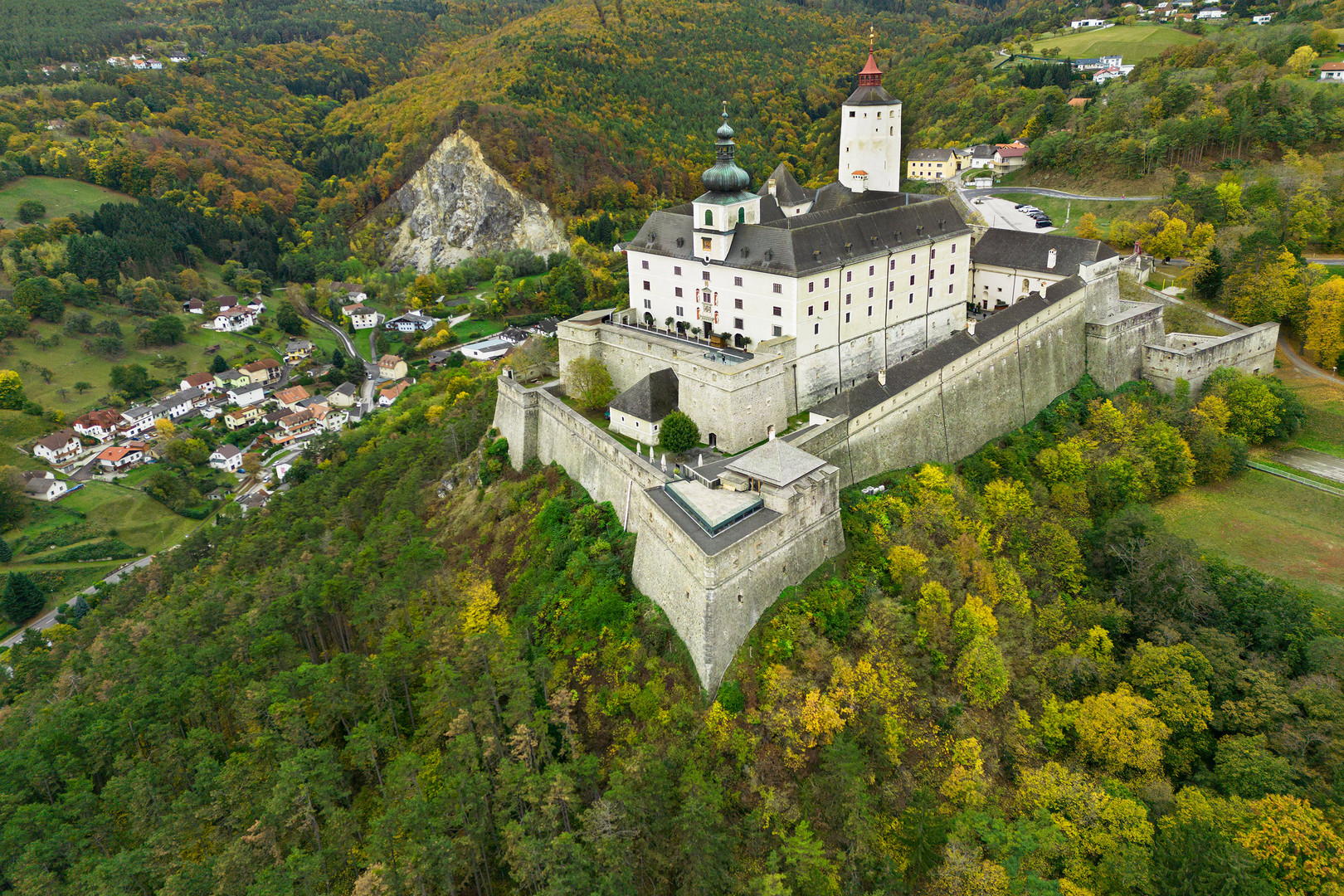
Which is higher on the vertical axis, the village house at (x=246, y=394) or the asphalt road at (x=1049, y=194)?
the asphalt road at (x=1049, y=194)

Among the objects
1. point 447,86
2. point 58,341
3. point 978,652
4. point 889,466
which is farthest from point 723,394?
point 447,86

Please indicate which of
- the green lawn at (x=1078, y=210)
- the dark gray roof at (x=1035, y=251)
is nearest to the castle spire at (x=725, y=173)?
the dark gray roof at (x=1035, y=251)

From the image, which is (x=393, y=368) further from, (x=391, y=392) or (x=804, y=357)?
(x=804, y=357)

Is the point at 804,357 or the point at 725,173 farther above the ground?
the point at 725,173

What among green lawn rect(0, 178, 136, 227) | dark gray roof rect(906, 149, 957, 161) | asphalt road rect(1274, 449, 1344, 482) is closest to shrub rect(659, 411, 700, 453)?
asphalt road rect(1274, 449, 1344, 482)

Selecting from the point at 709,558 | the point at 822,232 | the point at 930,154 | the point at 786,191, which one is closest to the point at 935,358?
the point at 822,232

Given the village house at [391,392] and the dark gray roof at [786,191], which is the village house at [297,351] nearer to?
the village house at [391,392]
